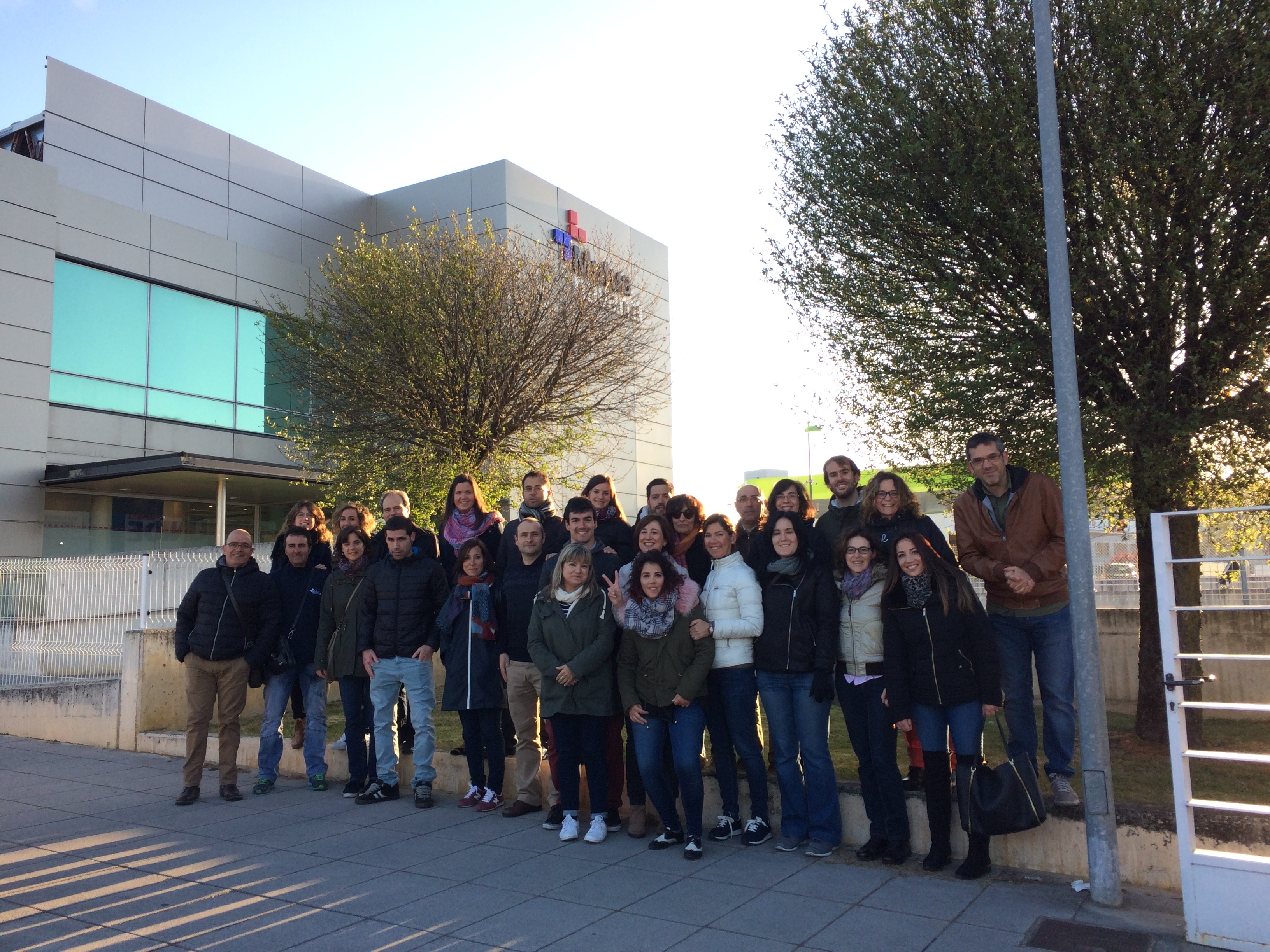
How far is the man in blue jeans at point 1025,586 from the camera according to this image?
5.29 m

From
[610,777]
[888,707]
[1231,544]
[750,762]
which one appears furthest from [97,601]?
[1231,544]

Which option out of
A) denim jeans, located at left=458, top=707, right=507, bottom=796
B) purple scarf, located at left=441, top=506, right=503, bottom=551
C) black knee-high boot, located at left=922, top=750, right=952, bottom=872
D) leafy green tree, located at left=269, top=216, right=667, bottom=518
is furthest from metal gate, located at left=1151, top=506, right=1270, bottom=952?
leafy green tree, located at left=269, top=216, right=667, bottom=518

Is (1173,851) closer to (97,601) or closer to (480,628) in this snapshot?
(480,628)

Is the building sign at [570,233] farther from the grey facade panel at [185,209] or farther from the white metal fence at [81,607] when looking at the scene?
the white metal fence at [81,607]

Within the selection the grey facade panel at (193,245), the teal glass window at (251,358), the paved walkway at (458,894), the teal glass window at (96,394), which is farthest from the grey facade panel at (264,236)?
the paved walkway at (458,894)

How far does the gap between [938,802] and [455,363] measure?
11638 millimetres

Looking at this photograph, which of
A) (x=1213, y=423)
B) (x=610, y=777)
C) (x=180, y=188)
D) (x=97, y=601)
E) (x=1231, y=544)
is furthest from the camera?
(x=180, y=188)

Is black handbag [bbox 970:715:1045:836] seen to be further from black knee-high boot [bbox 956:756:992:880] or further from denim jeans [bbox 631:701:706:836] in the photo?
denim jeans [bbox 631:701:706:836]

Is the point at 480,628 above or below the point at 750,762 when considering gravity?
above

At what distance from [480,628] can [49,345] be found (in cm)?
1788

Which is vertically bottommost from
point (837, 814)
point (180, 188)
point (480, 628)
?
point (837, 814)

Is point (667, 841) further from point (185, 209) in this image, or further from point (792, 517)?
point (185, 209)

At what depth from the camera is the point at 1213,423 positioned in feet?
24.5

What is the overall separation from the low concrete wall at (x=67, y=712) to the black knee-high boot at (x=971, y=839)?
9.43 metres
